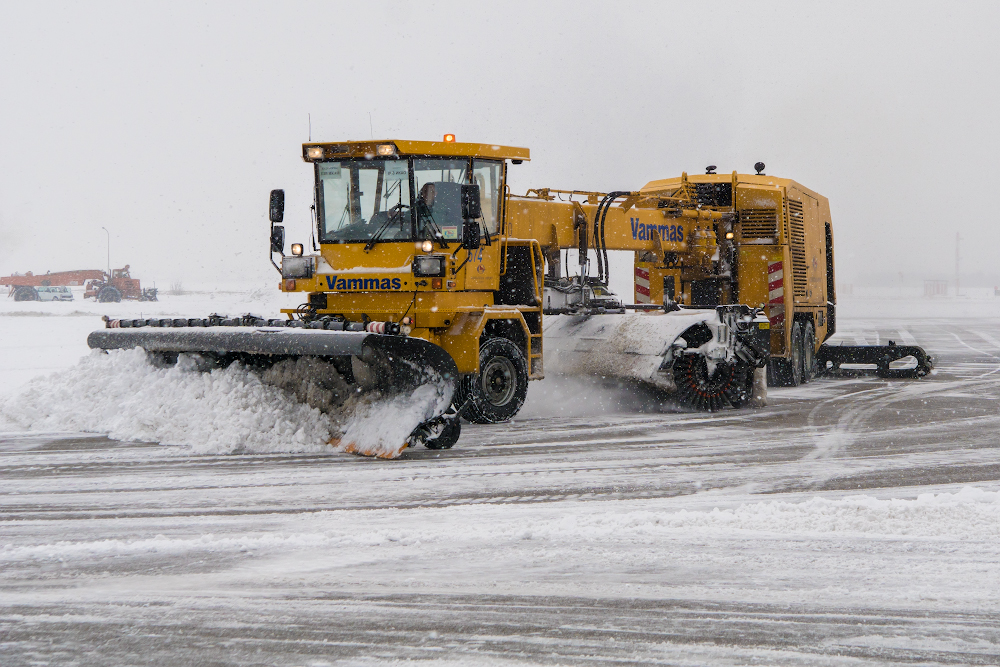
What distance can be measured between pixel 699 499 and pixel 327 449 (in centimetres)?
336

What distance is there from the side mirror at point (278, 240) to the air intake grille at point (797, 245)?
322 inches

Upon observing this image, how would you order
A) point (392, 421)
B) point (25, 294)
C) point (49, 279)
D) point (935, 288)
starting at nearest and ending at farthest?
point (392, 421), point (25, 294), point (49, 279), point (935, 288)

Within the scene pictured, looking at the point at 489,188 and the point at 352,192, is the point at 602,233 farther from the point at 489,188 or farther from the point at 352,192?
the point at 352,192

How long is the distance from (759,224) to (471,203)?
23.6 feet

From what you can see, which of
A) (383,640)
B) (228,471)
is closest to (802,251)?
(228,471)

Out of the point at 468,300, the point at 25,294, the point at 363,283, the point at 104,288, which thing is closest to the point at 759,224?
the point at 468,300

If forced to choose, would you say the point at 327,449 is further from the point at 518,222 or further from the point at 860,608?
the point at 860,608

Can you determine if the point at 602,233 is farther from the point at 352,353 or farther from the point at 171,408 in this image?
the point at 171,408

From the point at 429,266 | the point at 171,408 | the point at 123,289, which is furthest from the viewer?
the point at 123,289

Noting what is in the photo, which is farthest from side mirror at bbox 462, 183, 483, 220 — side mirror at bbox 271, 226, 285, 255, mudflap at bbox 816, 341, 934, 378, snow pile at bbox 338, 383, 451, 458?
mudflap at bbox 816, 341, 934, 378

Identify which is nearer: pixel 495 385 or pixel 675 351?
pixel 495 385

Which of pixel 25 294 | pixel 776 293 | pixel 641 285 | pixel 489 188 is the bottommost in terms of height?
pixel 776 293

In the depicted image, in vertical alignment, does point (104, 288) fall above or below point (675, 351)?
above

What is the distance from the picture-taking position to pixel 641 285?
15.4m
